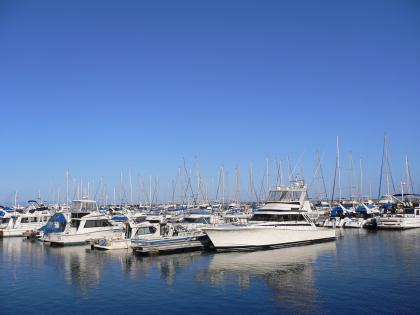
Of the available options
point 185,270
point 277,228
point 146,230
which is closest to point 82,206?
point 146,230

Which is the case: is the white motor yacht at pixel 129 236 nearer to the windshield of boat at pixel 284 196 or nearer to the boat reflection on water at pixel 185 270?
the boat reflection on water at pixel 185 270

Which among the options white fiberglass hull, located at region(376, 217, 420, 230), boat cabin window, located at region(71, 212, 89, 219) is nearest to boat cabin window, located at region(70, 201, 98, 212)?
boat cabin window, located at region(71, 212, 89, 219)

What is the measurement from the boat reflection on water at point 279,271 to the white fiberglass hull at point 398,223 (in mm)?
26936

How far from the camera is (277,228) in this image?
44.1 meters

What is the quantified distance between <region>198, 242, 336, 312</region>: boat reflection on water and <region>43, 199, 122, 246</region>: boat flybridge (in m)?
17.9

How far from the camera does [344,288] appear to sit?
26500 millimetres

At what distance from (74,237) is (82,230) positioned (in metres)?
1.33

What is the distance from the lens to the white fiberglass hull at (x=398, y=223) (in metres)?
65.4

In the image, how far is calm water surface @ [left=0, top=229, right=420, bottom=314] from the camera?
23062 mm

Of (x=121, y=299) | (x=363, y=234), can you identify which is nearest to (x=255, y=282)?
(x=121, y=299)

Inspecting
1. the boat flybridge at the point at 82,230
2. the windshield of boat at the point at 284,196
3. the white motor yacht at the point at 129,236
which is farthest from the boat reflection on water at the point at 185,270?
the windshield of boat at the point at 284,196

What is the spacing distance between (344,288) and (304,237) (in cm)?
2026

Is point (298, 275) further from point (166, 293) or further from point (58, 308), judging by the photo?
point (58, 308)

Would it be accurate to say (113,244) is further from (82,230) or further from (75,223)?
(75,223)
